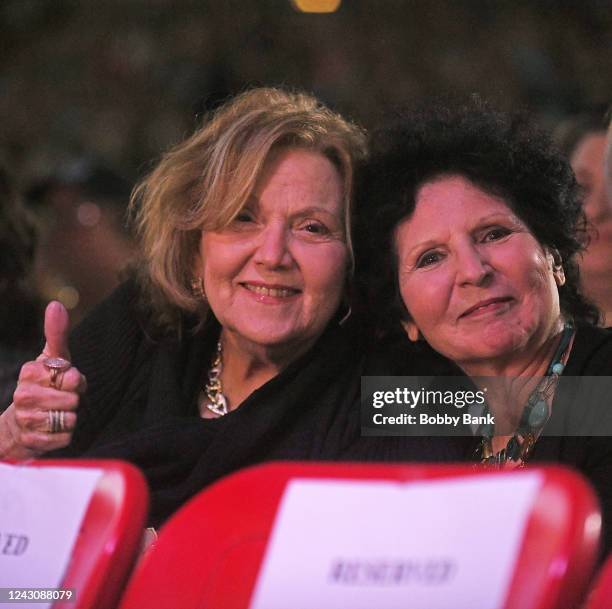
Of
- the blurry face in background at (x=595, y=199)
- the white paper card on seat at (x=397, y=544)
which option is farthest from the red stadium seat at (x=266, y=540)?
the blurry face in background at (x=595, y=199)

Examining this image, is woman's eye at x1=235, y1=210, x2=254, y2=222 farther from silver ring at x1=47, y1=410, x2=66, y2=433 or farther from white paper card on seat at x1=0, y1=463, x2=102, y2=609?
white paper card on seat at x1=0, y1=463, x2=102, y2=609

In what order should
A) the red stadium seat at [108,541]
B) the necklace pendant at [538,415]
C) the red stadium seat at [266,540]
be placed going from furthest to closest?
the necklace pendant at [538,415] → the red stadium seat at [108,541] → the red stadium seat at [266,540]

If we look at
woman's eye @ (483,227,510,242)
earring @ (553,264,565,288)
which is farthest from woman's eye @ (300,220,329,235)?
earring @ (553,264,565,288)

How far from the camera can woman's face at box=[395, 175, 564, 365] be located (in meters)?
1.83

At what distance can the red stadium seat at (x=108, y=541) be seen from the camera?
1.14m

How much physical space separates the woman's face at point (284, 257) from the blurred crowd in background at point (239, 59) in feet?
7.04

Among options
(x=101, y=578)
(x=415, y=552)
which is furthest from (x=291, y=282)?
(x=415, y=552)

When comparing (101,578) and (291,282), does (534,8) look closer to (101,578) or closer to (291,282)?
(291,282)

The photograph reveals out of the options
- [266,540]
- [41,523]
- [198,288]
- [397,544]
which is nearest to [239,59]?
[198,288]

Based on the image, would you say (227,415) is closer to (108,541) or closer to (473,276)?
(473,276)

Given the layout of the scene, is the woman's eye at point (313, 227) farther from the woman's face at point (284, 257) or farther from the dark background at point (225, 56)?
the dark background at point (225, 56)

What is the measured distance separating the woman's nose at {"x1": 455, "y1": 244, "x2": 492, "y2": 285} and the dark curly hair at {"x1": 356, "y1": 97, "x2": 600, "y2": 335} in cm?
12

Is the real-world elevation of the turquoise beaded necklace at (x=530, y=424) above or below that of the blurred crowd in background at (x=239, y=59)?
below

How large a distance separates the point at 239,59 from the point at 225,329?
277cm
